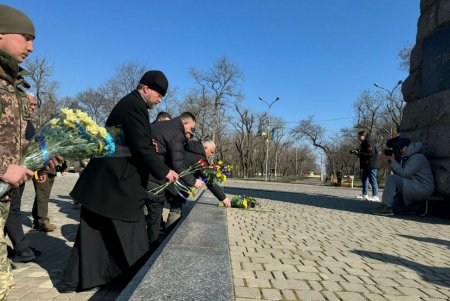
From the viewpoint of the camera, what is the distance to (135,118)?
3.21m

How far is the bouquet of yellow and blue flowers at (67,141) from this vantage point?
243 centimetres

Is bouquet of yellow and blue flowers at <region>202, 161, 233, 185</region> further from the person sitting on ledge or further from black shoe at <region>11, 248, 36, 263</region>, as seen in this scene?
the person sitting on ledge

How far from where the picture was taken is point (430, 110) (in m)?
7.90

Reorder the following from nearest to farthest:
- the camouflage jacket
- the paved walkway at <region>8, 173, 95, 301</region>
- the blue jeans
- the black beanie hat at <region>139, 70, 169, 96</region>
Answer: the camouflage jacket → the paved walkway at <region>8, 173, 95, 301</region> → the black beanie hat at <region>139, 70, 169, 96</region> → the blue jeans

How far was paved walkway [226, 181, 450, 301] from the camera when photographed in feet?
9.80

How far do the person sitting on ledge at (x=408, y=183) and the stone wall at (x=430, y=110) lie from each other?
231mm

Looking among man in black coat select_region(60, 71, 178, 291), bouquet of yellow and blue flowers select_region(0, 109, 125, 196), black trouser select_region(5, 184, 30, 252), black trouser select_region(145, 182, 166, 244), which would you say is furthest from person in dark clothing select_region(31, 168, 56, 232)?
bouquet of yellow and blue flowers select_region(0, 109, 125, 196)

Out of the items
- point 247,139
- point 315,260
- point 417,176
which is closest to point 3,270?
point 315,260

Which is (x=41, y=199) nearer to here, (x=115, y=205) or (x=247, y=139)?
(x=115, y=205)

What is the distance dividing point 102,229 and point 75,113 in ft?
3.61

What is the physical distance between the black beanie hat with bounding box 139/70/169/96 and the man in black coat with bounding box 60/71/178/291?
18 cm

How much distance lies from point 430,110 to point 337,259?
5352 mm

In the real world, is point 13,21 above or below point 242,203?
above

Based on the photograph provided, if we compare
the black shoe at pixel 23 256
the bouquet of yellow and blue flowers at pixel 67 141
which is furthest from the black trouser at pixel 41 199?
the bouquet of yellow and blue flowers at pixel 67 141
